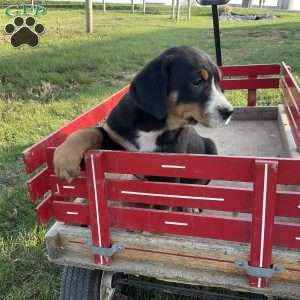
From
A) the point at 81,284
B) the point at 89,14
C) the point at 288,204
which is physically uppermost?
the point at 288,204

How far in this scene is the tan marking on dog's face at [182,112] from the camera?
229 centimetres

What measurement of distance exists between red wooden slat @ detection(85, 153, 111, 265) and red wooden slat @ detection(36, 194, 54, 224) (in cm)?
25

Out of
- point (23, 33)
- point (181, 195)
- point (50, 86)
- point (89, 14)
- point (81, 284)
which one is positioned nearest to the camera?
point (181, 195)

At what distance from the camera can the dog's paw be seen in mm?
1895

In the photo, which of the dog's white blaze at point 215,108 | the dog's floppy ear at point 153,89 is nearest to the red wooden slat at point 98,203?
the dog's floppy ear at point 153,89

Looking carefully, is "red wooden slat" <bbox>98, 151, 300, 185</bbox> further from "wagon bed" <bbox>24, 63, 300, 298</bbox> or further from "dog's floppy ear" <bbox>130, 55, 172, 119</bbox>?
"dog's floppy ear" <bbox>130, 55, 172, 119</bbox>

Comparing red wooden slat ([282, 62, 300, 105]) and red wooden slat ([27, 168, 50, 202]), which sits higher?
red wooden slat ([282, 62, 300, 105])

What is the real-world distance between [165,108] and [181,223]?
59 centimetres

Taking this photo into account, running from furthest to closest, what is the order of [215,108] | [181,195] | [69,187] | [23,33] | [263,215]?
1. [23,33]
2. [215,108]
3. [69,187]
4. [181,195]
5. [263,215]

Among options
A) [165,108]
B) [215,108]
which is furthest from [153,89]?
[215,108]

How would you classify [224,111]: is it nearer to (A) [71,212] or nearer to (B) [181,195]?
(B) [181,195]

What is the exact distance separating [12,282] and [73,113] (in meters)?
3.17

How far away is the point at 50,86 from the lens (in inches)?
265

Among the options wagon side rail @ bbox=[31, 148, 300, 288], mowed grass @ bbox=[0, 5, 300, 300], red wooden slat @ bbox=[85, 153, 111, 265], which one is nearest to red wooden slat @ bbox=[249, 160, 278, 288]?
wagon side rail @ bbox=[31, 148, 300, 288]
